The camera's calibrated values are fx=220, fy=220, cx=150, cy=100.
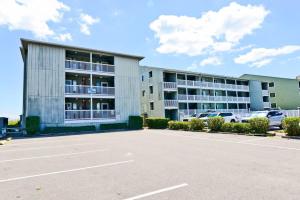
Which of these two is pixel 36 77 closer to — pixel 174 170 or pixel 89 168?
pixel 89 168

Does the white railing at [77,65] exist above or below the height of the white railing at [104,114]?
above

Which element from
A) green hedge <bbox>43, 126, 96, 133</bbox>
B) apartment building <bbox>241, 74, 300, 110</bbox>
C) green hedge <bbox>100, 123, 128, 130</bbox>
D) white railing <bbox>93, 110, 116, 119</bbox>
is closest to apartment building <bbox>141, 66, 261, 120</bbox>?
apartment building <bbox>241, 74, 300, 110</bbox>

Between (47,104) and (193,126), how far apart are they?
16394mm

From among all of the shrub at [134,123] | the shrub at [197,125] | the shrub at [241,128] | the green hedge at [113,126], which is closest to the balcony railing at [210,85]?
the shrub at [134,123]

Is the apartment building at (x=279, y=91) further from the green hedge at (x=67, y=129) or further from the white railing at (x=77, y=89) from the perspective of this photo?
the green hedge at (x=67, y=129)

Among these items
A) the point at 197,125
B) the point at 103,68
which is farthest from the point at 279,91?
the point at 103,68

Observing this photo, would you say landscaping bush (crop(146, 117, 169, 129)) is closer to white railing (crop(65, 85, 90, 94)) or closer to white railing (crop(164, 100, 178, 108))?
white railing (crop(164, 100, 178, 108))

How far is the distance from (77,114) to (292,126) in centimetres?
2169

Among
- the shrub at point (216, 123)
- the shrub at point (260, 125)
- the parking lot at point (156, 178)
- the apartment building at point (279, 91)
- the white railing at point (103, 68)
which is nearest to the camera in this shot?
the parking lot at point (156, 178)

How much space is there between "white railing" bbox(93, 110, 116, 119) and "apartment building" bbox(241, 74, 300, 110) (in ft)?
128

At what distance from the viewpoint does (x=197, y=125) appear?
23250 mm

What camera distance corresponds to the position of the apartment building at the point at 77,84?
2448cm

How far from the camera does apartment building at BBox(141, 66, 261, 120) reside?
3728 centimetres

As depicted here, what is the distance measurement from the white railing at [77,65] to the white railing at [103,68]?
88 centimetres
